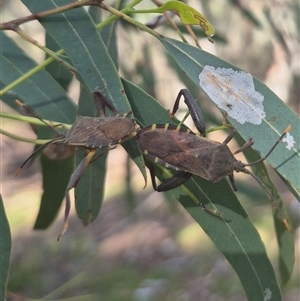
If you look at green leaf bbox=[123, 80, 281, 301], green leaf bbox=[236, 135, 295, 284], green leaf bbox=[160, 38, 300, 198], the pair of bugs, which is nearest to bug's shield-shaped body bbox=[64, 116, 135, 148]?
the pair of bugs

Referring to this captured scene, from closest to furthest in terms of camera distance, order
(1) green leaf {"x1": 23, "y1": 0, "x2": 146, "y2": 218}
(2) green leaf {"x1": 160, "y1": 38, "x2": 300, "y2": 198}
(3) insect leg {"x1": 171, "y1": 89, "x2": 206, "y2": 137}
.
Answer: (2) green leaf {"x1": 160, "y1": 38, "x2": 300, "y2": 198}, (1) green leaf {"x1": 23, "y1": 0, "x2": 146, "y2": 218}, (3) insect leg {"x1": 171, "y1": 89, "x2": 206, "y2": 137}

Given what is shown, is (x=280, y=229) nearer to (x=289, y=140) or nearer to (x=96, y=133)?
(x=289, y=140)

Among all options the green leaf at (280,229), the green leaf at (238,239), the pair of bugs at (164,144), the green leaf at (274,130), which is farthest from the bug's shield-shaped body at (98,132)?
the green leaf at (280,229)

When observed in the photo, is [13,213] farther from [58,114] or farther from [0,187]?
[58,114]

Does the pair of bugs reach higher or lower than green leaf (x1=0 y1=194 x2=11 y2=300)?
higher

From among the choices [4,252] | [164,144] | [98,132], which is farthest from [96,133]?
[4,252]

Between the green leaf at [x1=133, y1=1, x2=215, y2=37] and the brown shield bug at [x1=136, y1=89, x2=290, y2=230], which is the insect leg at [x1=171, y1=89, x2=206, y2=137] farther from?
the green leaf at [x1=133, y1=1, x2=215, y2=37]

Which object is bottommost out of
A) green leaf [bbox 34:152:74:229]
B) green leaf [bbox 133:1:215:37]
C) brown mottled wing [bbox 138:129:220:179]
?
green leaf [bbox 34:152:74:229]
